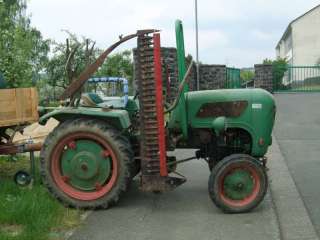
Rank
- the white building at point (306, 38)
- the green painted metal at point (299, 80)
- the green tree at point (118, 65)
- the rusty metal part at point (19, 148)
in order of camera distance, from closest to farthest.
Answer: the rusty metal part at point (19, 148), the green painted metal at point (299, 80), the green tree at point (118, 65), the white building at point (306, 38)

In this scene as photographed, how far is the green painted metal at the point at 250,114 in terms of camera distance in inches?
281

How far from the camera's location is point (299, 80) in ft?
100

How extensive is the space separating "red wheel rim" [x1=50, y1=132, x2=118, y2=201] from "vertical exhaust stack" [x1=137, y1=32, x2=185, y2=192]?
14.8 inches

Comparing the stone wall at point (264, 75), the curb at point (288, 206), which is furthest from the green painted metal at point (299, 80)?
the curb at point (288, 206)

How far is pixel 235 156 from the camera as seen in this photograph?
6848 millimetres

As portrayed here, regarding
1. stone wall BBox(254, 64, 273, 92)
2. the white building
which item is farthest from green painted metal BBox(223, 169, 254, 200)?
the white building

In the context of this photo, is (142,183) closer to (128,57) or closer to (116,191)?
(116,191)

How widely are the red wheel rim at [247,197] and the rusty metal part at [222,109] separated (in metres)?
0.70

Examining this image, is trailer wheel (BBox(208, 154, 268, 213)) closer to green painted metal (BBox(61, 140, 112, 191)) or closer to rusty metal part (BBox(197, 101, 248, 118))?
rusty metal part (BBox(197, 101, 248, 118))

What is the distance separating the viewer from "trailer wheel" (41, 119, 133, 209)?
6.97 meters

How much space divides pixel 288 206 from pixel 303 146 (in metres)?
4.15

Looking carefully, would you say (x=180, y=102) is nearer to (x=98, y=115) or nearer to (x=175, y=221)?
(x=98, y=115)

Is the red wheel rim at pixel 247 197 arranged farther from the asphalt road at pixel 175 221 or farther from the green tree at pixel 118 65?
the green tree at pixel 118 65

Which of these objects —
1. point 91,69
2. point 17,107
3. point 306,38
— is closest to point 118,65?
point 17,107
